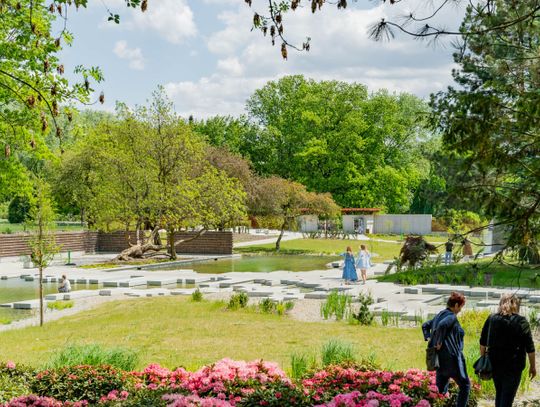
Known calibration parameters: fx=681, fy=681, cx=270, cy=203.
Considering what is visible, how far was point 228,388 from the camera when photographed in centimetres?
793

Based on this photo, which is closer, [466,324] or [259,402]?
[259,402]

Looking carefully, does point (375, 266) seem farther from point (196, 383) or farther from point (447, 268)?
point (196, 383)

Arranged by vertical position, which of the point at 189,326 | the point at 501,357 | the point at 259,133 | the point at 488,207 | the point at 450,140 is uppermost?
the point at 259,133

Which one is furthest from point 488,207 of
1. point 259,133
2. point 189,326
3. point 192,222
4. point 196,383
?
point 259,133

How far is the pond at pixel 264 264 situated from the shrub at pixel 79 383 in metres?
21.8

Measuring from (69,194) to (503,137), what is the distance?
1734 inches

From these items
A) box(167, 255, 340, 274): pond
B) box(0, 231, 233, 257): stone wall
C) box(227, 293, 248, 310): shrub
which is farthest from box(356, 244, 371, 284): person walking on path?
box(0, 231, 233, 257): stone wall

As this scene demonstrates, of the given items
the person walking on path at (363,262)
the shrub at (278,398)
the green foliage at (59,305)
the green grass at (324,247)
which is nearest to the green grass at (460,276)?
the person walking on path at (363,262)

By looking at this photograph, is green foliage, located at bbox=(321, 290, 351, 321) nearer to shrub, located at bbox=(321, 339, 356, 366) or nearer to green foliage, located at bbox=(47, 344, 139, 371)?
shrub, located at bbox=(321, 339, 356, 366)

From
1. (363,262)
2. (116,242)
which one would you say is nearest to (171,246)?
(116,242)

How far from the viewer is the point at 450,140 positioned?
7.43m

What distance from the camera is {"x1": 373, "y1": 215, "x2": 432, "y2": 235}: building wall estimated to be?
60.0 m

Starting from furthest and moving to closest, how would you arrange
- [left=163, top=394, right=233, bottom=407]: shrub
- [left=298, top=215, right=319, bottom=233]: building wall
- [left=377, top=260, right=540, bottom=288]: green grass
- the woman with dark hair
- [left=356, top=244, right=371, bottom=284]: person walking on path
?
[left=298, top=215, right=319, bottom=233]: building wall, [left=356, top=244, right=371, bottom=284]: person walking on path, [left=377, top=260, right=540, bottom=288]: green grass, the woman with dark hair, [left=163, top=394, right=233, bottom=407]: shrub

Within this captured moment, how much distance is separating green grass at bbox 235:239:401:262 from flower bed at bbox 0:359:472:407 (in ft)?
92.1
